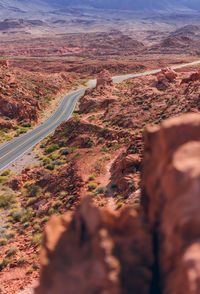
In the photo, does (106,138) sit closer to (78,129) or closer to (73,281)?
(78,129)

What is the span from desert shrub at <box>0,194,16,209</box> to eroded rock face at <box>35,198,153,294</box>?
74.6 ft

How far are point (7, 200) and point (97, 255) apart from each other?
25.1 meters

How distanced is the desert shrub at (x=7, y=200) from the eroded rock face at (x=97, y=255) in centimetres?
2275

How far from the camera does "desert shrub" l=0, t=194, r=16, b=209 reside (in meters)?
29.0

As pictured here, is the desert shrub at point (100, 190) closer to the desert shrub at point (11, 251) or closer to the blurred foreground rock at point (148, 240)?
the desert shrub at point (11, 251)

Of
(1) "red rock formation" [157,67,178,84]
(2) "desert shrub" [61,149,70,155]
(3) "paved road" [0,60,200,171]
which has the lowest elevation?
(3) "paved road" [0,60,200,171]

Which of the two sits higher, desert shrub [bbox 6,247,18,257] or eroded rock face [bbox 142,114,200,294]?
eroded rock face [bbox 142,114,200,294]

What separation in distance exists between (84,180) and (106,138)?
1311cm

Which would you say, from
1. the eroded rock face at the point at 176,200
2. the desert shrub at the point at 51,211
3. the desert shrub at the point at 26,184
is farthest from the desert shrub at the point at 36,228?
the eroded rock face at the point at 176,200

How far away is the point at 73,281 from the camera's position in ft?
23.6

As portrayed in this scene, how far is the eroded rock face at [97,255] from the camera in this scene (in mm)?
6977

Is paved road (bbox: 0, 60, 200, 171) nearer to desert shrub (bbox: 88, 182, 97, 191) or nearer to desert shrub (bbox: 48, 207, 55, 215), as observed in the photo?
desert shrub (bbox: 48, 207, 55, 215)

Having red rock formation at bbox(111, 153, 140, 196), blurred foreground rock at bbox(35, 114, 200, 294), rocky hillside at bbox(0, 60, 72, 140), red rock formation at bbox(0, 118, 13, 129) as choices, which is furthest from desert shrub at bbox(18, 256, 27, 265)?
red rock formation at bbox(0, 118, 13, 129)

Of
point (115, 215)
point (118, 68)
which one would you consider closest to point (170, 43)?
point (118, 68)
